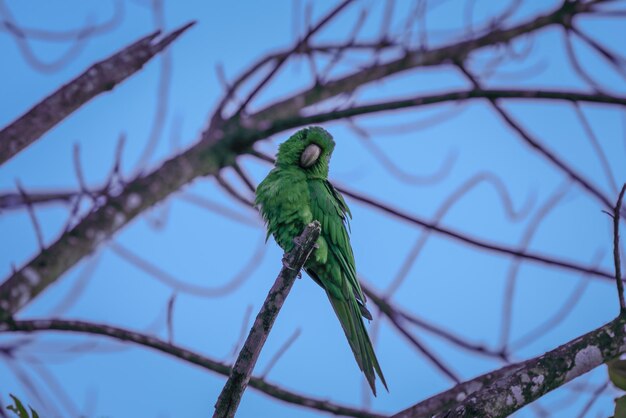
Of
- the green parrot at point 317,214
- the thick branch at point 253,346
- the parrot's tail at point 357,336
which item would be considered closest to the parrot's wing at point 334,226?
the green parrot at point 317,214

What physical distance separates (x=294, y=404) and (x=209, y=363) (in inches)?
21.3

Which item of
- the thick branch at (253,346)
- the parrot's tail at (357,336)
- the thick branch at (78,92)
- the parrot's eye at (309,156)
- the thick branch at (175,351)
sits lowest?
the thick branch at (253,346)

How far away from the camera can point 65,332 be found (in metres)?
4.09

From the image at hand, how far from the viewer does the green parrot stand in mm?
4723

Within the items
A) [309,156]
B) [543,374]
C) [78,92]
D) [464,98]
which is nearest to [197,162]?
[78,92]

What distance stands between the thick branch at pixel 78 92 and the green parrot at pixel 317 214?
44.5 inches

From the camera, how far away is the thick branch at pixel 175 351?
3.97 metres

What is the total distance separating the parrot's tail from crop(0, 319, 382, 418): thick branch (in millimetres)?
431

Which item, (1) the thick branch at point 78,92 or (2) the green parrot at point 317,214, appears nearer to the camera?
(1) the thick branch at point 78,92

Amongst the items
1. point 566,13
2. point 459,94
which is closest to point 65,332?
point 459,94

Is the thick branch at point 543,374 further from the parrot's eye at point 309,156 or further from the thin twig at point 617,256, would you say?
the parrot's eye at point 309,156

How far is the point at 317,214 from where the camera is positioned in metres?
4.95

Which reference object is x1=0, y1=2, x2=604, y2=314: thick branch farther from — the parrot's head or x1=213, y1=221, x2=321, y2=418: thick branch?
x1=213, y1=221, x2=321, y2=418: thick branch

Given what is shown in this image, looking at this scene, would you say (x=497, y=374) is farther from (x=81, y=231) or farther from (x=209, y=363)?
(x=81, y=231)
